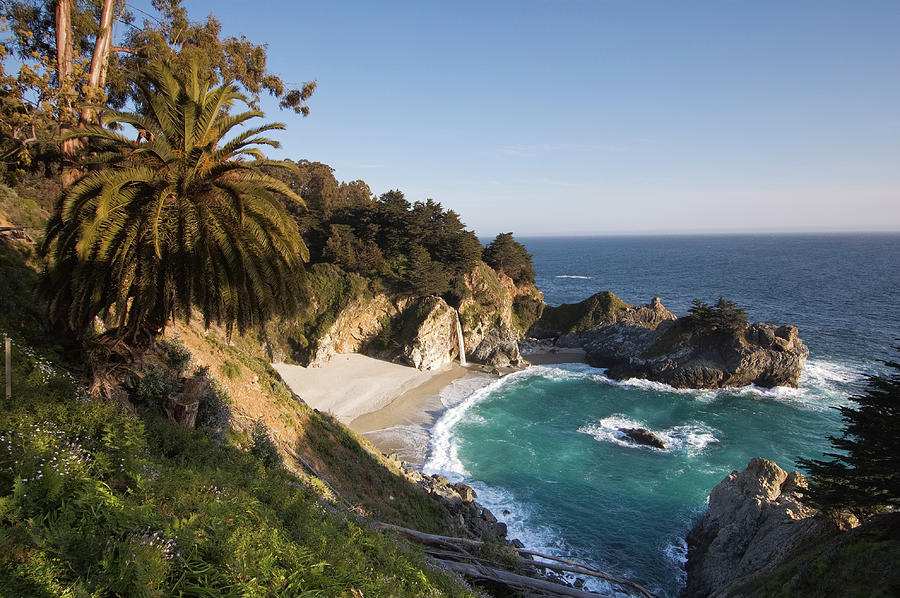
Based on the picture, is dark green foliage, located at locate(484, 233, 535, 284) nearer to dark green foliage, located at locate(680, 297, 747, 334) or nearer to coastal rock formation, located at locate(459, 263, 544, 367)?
coastal rock formation, located at locate(459, 263, 544, 367)

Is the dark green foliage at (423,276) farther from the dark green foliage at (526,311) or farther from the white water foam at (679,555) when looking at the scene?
the white water foam at (679,555)

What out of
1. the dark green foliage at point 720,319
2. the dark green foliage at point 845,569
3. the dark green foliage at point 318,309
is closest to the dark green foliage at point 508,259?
the dark green foliage at point 318,309

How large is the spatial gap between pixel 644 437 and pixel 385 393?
20.9m

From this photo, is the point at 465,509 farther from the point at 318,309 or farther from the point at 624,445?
the point at 318,309

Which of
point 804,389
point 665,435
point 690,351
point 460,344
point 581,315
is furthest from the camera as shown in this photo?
point 581,315

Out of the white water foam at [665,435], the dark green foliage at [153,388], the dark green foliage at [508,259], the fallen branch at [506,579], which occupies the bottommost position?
the white water foam at [665,435]

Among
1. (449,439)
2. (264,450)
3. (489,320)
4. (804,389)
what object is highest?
(264,450)

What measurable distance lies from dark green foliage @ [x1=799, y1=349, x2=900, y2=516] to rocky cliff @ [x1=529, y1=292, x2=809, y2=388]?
2803 centimetres

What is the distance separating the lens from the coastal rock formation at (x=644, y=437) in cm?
2994

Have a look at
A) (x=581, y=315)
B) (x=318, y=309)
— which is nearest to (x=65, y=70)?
(x=318, y=309)

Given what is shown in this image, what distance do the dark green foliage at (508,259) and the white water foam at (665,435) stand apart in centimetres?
2698

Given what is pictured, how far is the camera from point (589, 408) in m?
36.6

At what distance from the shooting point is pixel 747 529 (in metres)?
17.5

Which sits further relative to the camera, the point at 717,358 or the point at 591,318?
the point at 591,318
